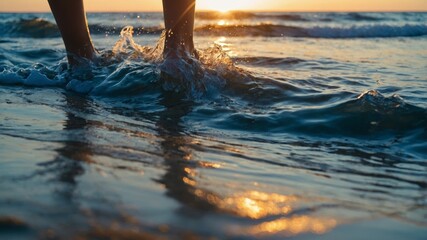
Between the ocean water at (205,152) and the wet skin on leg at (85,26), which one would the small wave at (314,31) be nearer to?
the ocean water at (205,152)

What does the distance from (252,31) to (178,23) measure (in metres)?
8.80

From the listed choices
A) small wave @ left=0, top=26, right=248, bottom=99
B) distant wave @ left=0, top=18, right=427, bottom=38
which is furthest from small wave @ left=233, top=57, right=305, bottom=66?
distant wave @ left=0, top=18, right=427, bottom=38

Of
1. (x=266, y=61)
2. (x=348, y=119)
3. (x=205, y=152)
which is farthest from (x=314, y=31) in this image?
(x=205, y=152)

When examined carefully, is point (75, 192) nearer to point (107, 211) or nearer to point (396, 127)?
point (107, 211)

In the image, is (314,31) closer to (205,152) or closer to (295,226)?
(205,152)

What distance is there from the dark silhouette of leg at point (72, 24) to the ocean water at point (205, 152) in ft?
0.50

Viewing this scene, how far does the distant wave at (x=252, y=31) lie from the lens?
11.1m

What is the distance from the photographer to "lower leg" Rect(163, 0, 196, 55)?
3.03 m

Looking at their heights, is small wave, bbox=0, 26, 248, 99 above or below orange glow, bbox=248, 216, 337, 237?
above

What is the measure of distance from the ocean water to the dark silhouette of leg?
0.15m

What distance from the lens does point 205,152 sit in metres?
1.76

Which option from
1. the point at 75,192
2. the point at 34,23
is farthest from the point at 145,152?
the point at 34,23

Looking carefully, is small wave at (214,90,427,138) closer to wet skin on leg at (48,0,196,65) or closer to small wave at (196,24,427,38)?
wet skin on leg at (48,0,196,65)

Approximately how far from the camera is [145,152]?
1.66 meters
